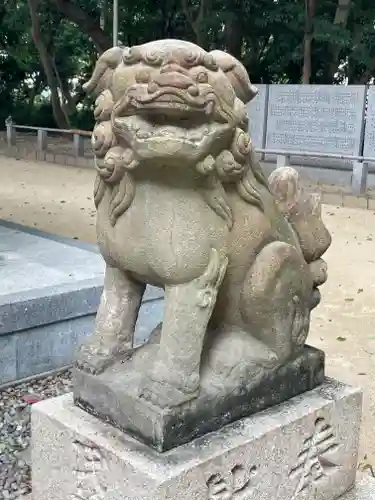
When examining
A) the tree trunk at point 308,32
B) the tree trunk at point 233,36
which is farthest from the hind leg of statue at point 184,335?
the tree trunk at point 233,36

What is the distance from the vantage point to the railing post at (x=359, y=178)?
990cm

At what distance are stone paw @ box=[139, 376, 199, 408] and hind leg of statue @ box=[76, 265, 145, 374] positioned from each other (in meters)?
0.22

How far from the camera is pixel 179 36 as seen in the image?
18531 millimetres

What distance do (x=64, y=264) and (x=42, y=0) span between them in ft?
49.3

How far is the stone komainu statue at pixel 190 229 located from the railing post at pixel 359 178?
8086 mm

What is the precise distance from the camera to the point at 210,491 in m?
1.84

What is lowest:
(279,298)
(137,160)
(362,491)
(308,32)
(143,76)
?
(362,491)

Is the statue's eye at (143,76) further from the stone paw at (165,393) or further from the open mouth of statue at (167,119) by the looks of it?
the stone paw at (165,393)

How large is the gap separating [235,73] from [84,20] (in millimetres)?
15393

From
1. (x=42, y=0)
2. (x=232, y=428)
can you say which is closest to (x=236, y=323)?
(x=232, y=428)

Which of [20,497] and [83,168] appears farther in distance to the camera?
[83,168]

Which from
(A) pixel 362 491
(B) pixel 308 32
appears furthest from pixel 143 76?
(B) pixel 308 32

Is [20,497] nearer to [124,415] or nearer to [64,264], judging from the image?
[124,415]

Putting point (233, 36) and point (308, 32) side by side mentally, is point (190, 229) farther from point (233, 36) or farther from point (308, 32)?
point (233, 36)
